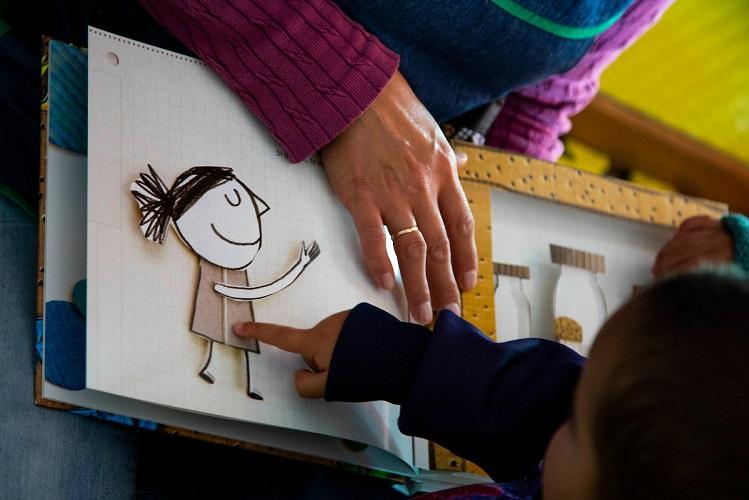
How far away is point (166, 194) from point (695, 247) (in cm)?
50

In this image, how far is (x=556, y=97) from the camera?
88cm

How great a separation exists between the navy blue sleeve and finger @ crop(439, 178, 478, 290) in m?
0.13

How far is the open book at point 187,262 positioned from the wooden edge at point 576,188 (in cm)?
14

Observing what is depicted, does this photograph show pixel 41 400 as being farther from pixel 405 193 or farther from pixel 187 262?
pixel 405 193

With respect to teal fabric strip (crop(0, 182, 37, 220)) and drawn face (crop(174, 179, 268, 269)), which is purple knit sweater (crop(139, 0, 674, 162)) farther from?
teal fabric strip (crop(0, 182, 37, 220))

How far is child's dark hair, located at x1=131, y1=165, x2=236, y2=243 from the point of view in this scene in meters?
0.59

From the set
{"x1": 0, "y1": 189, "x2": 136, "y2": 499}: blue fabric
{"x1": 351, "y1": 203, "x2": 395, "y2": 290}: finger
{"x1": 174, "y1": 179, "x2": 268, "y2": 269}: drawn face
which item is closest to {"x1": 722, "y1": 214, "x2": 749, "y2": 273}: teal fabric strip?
{"x1": 351, "y1": 203, "x2": 395, "y2": 290}: finger

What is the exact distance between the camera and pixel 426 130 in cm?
72

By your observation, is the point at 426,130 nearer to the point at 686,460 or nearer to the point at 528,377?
the point at 528,377

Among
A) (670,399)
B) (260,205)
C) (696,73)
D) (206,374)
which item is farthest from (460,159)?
(696,73)

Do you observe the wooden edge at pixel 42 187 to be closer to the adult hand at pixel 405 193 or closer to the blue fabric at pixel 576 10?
the adult hand at pixel 405 193

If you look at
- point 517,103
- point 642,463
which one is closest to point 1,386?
point 642,463

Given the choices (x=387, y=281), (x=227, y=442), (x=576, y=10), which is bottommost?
(x=227, y=442)

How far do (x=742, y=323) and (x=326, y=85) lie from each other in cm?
38
